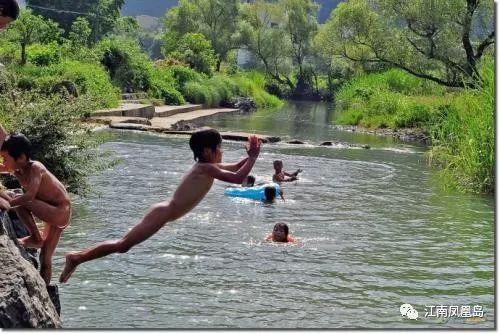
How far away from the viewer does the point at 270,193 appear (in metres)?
14.4

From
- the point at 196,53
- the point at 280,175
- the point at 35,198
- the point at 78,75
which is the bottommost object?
the point at 280,175

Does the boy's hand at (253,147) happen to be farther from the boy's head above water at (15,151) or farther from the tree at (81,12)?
the tree at (81,12)

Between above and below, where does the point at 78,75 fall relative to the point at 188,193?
above

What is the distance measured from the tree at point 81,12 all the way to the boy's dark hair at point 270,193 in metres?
40.1

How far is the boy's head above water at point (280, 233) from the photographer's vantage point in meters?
11.0

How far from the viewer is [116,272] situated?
9281 mm

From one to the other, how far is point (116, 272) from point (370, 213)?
5.79 m

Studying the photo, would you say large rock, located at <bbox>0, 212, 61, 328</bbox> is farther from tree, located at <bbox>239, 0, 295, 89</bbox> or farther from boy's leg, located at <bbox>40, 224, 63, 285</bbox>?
tree, located at <bbox>239, 0, 295, 89</bbox>

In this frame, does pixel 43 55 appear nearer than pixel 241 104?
Yes

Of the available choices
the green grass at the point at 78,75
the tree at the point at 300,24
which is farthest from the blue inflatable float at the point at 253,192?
the tree at the point at 300,24

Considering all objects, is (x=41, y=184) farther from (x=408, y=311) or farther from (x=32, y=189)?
(x=408, y=311)

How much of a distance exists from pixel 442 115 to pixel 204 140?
69.0ft

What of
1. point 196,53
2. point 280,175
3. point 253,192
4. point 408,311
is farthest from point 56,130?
point 196,53

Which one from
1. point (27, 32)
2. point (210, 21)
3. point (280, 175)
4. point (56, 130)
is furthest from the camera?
point (210, 21)
